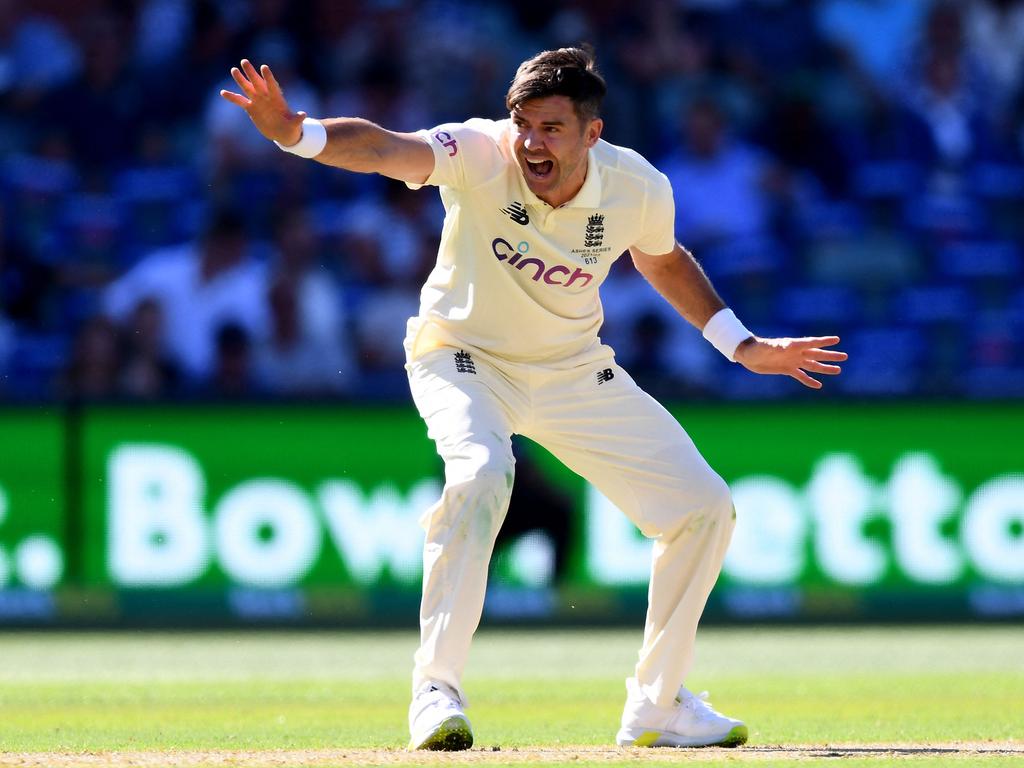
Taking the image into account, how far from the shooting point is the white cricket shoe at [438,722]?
5.56 metres

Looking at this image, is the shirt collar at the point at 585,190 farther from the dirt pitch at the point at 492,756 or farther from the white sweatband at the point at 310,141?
the dirt pitch at the point at 492,756

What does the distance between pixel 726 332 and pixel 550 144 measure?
41.1 inches

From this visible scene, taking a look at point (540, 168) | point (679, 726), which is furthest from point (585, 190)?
point (679, 726)

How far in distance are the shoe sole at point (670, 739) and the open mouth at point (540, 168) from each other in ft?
6.07

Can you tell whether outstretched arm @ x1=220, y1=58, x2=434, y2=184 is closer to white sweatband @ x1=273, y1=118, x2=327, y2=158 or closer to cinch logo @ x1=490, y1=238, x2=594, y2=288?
white sweatband @ x1=273, y1=118, x2=327, y2=158

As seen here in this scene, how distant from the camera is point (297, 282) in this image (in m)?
12.9

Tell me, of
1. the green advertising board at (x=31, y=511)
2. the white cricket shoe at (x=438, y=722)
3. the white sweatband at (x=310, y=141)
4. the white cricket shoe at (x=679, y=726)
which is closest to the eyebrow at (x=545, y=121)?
the white sweatband at (x=310, y=141)

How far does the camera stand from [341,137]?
5.50 metres

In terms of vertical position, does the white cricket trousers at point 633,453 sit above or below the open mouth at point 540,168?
below

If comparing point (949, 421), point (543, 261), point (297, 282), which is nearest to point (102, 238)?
point (297, 282)

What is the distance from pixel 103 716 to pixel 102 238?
754cm

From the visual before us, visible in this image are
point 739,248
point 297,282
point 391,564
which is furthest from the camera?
point 739,248

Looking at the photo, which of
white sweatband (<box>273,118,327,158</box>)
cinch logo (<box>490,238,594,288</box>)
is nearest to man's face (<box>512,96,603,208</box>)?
cinch logo (<box>490,238,594,288</box>)

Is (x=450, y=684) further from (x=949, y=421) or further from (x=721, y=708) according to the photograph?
(x=949, y=421)
